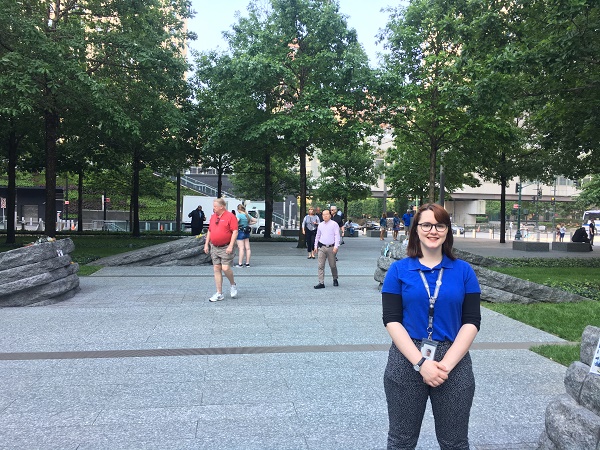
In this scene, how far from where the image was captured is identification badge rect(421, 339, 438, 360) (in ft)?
8.38

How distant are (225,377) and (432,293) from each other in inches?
121

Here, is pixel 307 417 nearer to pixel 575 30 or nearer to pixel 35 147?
pixel 575 30

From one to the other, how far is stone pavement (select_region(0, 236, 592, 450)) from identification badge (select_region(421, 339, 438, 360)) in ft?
4.65

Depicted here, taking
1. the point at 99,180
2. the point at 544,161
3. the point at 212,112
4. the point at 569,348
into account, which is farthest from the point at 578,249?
the point at 99,180

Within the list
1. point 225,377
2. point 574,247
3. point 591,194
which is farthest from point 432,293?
point 591,194

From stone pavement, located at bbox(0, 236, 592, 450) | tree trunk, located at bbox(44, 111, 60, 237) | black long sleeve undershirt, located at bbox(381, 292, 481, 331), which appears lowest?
stone pavement, located at bbox(0, 236, 592, 450)

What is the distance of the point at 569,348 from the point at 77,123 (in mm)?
18400

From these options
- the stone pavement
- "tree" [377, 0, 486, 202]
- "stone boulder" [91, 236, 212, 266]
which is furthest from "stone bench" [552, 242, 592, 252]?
the stone pavement

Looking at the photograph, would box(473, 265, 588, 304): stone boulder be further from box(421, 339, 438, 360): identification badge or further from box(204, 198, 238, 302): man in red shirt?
box(421, 339, 438, 360): identification badge

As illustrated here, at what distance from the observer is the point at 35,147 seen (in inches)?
997

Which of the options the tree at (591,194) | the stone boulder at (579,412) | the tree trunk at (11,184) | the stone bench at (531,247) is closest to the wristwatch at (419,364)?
the stone boulder at (579,412)

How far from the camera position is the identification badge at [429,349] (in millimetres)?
2555

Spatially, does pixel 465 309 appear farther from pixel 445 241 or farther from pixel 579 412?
pixel 579 412

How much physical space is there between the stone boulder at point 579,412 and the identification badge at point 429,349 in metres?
0.88
